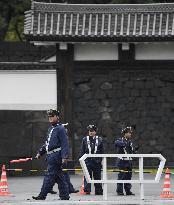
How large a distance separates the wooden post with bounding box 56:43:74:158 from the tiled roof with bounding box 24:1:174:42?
2.44 feet

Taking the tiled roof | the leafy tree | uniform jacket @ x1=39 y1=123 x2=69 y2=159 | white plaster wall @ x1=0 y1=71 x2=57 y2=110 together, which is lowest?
uniform jacket @ x1=39 y1=123 x2=69 y2=159

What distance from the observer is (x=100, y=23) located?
27.5 m

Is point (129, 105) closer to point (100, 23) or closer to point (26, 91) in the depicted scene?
point (100, 23)

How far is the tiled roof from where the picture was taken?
26.7 metres

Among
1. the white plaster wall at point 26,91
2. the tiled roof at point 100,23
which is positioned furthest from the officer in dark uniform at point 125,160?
the white plaster wall at point 26,91

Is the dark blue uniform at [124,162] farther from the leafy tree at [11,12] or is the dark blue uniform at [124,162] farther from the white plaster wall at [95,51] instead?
the leafy tree at [11,12]

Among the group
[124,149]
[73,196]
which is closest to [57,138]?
[73,196]

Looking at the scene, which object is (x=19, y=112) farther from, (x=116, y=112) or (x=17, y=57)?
(x=17, y=57)

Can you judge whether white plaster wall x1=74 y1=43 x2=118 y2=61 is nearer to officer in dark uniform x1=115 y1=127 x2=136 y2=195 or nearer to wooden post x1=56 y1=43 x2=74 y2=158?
wooden post x1=56 y1=43 x2=74 y2=158

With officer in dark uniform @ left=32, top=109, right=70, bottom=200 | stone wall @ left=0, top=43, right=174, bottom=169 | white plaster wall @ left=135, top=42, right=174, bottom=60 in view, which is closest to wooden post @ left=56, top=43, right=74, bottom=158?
stone wall @ left=0, top=43, right=174, bottom=169

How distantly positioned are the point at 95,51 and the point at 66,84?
1413mm

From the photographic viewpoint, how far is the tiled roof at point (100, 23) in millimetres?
26688

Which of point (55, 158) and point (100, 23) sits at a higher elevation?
point (100, 23)

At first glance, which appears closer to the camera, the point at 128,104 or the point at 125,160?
the point at 125,160
